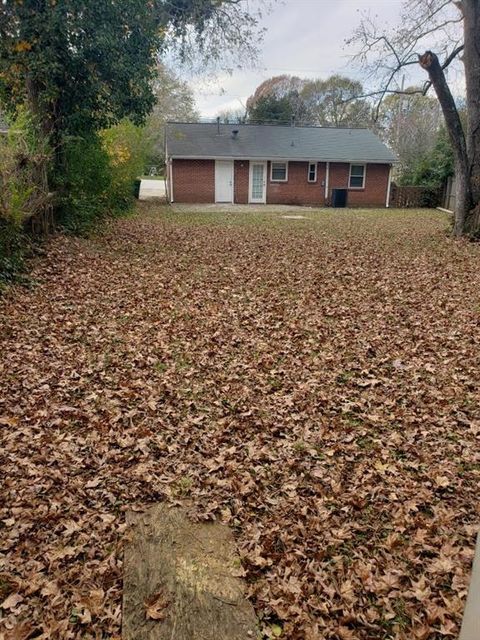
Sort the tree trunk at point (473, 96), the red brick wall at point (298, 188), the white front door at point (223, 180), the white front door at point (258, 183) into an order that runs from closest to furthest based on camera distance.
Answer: the tree trunk at point (473, 96) → the white front door at point (223, 180) → the white front door at point (258, 183) → the red brick wall at point (298, 188)

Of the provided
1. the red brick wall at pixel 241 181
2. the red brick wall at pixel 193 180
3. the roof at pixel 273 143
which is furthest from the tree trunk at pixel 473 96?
the red brick wall at pixel 193 180

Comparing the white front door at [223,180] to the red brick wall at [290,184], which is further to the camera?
the white front door at [223,180]

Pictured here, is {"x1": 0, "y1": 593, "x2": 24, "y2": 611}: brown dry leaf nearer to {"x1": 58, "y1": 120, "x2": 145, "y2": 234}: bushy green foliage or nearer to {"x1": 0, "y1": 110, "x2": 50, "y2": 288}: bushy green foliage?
{"x1": 0, "y1": 110, "x2": 50, "y2": 288}: bushy green foliage

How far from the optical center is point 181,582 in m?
2.59

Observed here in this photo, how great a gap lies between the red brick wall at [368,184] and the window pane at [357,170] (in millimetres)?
252

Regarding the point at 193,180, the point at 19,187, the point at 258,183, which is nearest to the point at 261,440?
the point at 19,187

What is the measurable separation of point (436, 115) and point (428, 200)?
14.3 m

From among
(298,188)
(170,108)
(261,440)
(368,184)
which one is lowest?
(261,440)

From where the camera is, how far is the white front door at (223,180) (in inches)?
968

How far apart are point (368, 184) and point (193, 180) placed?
9.64 metres

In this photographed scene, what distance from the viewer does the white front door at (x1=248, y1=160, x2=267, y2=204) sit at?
2510 cm

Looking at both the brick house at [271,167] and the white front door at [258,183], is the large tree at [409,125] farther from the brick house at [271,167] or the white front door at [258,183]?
the white front door at [258,183]

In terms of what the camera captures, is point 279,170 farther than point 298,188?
No

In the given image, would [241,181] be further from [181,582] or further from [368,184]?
[181,582]
